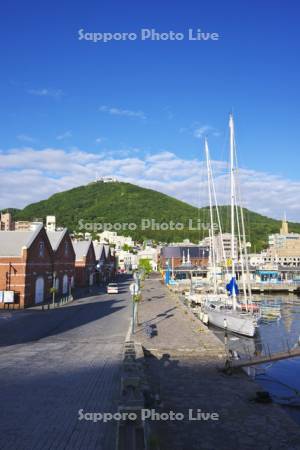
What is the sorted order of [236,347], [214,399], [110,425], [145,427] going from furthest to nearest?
1. [236,347]
2. [214,399]
3. [110,425]
4. [145,427]

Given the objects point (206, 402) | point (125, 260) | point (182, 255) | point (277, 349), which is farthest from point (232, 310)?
point (125, 260)

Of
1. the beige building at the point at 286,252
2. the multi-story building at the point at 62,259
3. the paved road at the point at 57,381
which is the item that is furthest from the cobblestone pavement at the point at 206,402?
the beige building at the point at 286,252

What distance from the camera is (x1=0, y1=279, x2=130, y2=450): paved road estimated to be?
35.0 ft

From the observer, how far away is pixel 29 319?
32.5 metres

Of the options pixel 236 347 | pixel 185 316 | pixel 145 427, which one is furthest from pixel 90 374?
pixel 185 316

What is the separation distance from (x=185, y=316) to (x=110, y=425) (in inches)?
1015

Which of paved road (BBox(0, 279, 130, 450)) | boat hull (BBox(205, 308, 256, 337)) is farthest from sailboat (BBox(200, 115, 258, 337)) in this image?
paved road (BBox(0, 279, 130, 450))

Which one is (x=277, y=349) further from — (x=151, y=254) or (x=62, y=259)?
(x=151, y=254)

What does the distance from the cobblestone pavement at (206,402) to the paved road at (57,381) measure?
2.01m

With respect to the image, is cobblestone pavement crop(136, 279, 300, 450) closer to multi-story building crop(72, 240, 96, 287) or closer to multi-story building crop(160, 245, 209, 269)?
multi-story building crop(72, 240, 96, 287)

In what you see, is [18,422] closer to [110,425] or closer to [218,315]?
[110,425]

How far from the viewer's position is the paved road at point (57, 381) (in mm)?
10656

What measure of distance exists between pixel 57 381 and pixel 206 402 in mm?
6044

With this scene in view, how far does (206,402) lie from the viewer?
15.4 metres
